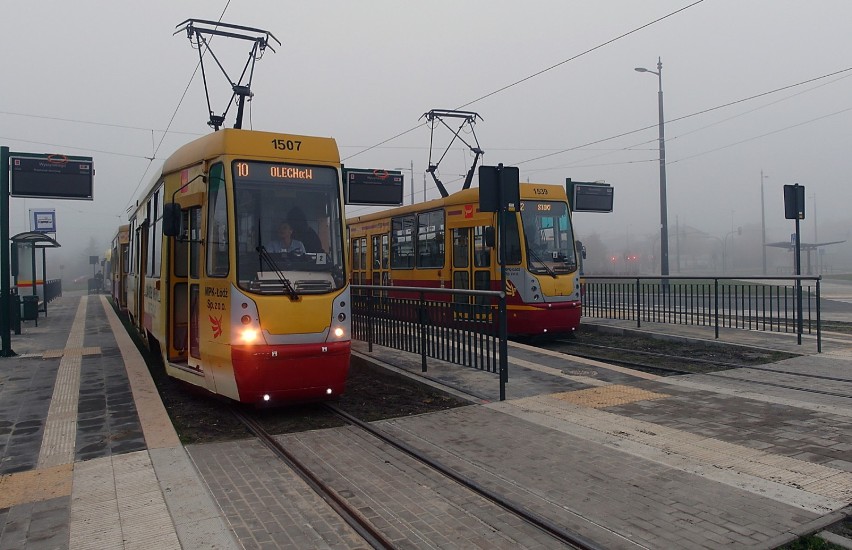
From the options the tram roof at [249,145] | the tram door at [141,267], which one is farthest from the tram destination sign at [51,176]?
the tram roof at [249,145]

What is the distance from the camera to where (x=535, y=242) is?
43.8ft

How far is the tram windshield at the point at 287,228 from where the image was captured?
7.01 metres

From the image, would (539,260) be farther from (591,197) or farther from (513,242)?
(591,197)

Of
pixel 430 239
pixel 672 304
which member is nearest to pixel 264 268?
pixel 430 239

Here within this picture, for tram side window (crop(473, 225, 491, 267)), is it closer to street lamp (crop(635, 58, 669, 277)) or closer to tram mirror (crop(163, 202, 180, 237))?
tram mirror (crop(163, 202, 180, 237))

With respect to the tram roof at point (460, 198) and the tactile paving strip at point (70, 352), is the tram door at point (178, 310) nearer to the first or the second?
the tactile paving strip at point (70, 352)

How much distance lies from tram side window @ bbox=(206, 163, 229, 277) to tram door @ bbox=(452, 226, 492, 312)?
23.9 ft

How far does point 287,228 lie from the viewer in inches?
285

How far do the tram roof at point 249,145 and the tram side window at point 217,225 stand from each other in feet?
0.79

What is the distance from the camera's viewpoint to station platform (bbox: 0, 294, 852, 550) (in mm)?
4227

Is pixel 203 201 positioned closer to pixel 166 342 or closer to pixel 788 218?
pixel 166 342

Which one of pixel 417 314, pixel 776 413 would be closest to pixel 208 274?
pixel 417 314

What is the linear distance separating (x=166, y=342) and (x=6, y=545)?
4.85 m

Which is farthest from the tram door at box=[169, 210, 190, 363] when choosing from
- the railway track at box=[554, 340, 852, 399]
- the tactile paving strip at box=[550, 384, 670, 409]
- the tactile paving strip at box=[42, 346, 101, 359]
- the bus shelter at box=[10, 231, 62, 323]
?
the bus shelter at box=[10, 231, 62, 323]
